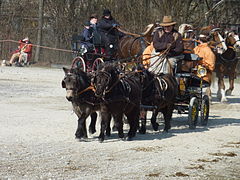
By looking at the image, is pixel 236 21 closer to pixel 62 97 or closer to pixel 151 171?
pixel 62 97

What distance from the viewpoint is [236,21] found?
38.7 m

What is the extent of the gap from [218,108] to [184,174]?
10.4m

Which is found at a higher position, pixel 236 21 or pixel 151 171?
pixel 236 21

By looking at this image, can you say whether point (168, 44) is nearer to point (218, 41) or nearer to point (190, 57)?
point (190, 57)

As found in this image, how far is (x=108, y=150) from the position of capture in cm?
1171

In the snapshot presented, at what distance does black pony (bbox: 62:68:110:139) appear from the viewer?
40.4 feet

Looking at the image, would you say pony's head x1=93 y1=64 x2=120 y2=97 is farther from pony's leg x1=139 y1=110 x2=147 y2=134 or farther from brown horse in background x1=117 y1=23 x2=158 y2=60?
brown horse in background x1=117 y1=23 x2=158 y2=60

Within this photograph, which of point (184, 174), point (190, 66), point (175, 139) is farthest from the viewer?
point (190, 66)

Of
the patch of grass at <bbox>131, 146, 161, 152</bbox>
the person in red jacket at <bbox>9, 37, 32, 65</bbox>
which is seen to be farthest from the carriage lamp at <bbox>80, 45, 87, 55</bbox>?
the person in red jacket at <bbox>9, 37, 32, 65</bbox>

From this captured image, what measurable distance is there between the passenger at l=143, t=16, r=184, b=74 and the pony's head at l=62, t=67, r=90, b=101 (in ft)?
9.46

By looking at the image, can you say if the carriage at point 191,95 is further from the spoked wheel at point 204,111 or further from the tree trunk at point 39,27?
the tree trunk at point 39,27

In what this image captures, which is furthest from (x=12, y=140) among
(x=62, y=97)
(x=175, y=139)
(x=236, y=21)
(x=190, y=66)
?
(x=236, y=21)

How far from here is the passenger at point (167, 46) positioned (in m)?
15.2

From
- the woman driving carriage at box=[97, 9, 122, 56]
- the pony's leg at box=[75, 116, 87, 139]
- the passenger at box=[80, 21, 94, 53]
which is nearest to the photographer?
the pony's leg at box=[75, 116, 87, 139]
